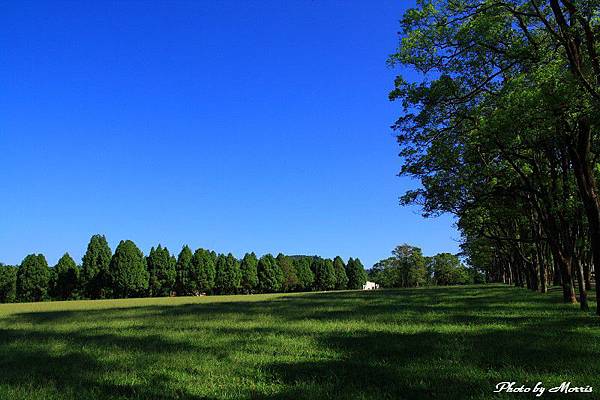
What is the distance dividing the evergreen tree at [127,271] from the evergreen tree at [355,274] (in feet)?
253

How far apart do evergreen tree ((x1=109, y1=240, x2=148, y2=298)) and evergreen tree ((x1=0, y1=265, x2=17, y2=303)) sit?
22.1 metres

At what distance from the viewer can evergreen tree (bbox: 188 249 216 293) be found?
409ft

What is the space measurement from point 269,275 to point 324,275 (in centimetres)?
2452

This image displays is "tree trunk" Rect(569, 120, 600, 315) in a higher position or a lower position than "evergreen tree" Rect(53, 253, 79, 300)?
higher

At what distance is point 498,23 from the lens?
17.2m

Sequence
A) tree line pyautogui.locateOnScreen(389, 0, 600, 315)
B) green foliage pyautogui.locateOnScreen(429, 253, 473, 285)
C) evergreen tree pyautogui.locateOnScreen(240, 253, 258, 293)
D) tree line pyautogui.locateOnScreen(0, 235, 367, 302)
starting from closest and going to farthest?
1. tree line pyautogui.locateOnScreen(389, 0, 600, 315)
2. tree line pyautogui.locateOnScreen(0, 235, 367, 302)
3. evergreen tree pyautogui.locateOnScreen(240, 253, 258, 293)
4. green foliage pyautogui.locateOnScreen(429, 253, 473, 285)

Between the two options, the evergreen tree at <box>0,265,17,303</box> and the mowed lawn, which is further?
the evergreen tree at <box>0,265,17,303</box>

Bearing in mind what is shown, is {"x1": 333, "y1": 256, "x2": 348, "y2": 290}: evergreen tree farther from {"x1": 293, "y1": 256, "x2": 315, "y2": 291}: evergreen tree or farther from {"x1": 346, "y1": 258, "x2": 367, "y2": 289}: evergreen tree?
{"x1": 293, "y1": 256, "x2": 315, "y2": 291}: evergreen tree

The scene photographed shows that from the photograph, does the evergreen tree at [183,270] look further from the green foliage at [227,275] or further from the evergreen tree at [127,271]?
the evergreen tree at [127,271]

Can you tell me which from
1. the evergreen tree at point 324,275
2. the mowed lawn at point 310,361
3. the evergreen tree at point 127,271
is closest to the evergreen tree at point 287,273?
the evergreen tree at point 324,275

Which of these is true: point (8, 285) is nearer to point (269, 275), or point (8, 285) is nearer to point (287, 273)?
point (269, 275)

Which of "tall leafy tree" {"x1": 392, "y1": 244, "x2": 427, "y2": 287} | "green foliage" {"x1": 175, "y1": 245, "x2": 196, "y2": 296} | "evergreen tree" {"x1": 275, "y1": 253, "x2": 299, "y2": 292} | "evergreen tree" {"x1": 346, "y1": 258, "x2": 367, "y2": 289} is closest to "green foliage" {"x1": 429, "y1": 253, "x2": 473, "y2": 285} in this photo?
"tall leafy tree" {"x1": 392, "y1": 244, "x2": 427, "y2": 287}

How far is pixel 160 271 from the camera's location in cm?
11944

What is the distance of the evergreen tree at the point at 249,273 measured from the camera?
449ft
